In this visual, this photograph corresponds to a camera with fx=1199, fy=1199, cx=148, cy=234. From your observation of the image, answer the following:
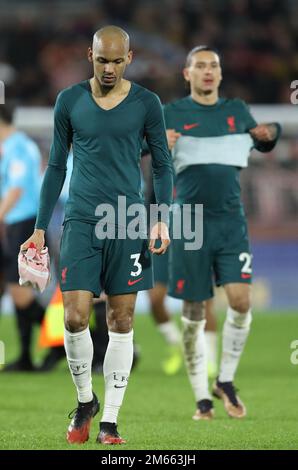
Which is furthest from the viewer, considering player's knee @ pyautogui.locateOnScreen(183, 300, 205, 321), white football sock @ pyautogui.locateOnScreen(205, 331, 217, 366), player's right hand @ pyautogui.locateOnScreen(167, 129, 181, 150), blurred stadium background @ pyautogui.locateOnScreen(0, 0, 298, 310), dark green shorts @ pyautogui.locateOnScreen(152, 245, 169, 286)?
blurred stadium background @ pyautogui.locateOnScreen(0, 0, 298, 310)

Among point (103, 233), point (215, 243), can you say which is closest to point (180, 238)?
point (215, 243)

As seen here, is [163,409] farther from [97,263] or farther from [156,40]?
[156,40]

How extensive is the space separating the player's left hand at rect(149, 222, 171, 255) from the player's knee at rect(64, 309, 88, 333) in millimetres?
482

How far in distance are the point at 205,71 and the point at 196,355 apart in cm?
175

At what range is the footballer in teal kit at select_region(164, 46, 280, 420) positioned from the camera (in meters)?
7.35

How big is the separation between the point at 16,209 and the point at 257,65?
35.3 feet

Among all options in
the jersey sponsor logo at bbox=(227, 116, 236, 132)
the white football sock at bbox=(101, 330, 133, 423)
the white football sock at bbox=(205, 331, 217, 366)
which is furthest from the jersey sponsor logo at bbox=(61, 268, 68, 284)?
the white football sock at bbox=(205, 331, 217, 366)

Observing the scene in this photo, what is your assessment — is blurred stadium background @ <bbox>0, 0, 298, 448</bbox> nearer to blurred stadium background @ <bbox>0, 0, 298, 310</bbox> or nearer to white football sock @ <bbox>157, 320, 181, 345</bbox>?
blurred stadium background @ <bbox>0, 0, 298, 310</bbox>

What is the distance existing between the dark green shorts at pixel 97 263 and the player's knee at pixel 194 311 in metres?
1.34

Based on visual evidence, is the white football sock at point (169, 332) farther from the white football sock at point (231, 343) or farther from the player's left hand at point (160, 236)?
the player's left hand at point (160, 236)

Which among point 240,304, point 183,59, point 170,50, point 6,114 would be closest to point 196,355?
point 240,304

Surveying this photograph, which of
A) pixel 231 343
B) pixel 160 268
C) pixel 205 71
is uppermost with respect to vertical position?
pixel 205 71

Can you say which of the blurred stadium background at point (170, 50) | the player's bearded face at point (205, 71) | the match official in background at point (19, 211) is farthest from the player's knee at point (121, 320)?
the blurred stadium background at point (170, 50)

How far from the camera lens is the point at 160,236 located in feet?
19.6
